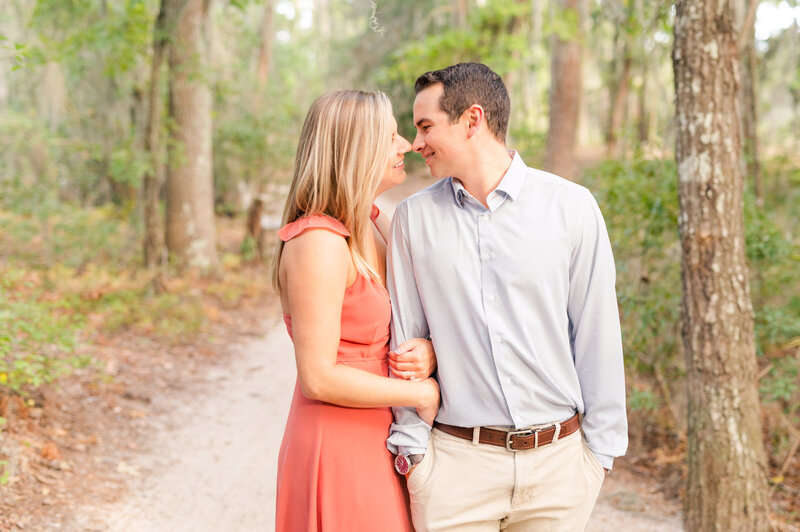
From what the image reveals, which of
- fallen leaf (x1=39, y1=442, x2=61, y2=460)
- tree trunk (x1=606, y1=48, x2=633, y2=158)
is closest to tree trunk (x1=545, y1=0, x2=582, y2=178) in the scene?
tree trunk (x1=606, y1=48, x2=633, y2=158)

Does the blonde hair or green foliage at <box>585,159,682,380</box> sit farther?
green foliage at <box>585,159,682,380</box>

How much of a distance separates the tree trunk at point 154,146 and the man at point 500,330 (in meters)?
7.18

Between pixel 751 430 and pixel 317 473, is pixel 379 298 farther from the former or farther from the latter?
pixel 751 430

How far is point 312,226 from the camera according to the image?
6.49 ft

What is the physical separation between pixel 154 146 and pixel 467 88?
7504 mm

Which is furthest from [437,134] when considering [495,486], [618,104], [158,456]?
[618,104]

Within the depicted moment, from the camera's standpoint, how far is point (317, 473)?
2080mm

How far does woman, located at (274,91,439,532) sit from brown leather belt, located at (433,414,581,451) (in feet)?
0.41

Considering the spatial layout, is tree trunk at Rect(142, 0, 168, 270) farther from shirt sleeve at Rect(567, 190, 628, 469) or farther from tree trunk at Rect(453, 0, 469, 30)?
tree trunk at Rect(453, 0, 469, 30)

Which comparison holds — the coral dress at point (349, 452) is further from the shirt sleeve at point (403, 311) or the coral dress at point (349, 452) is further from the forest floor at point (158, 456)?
the forest floor at point (158, 456)

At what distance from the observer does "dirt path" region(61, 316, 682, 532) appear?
169 inches

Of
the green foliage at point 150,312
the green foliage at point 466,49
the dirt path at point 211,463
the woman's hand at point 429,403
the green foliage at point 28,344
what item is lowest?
the dirt path at point 211,463

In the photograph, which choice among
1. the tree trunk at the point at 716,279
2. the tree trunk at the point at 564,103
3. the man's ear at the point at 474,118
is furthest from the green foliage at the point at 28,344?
the tree trunk at the point at 564,103

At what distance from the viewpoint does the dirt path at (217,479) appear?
4.29 m
